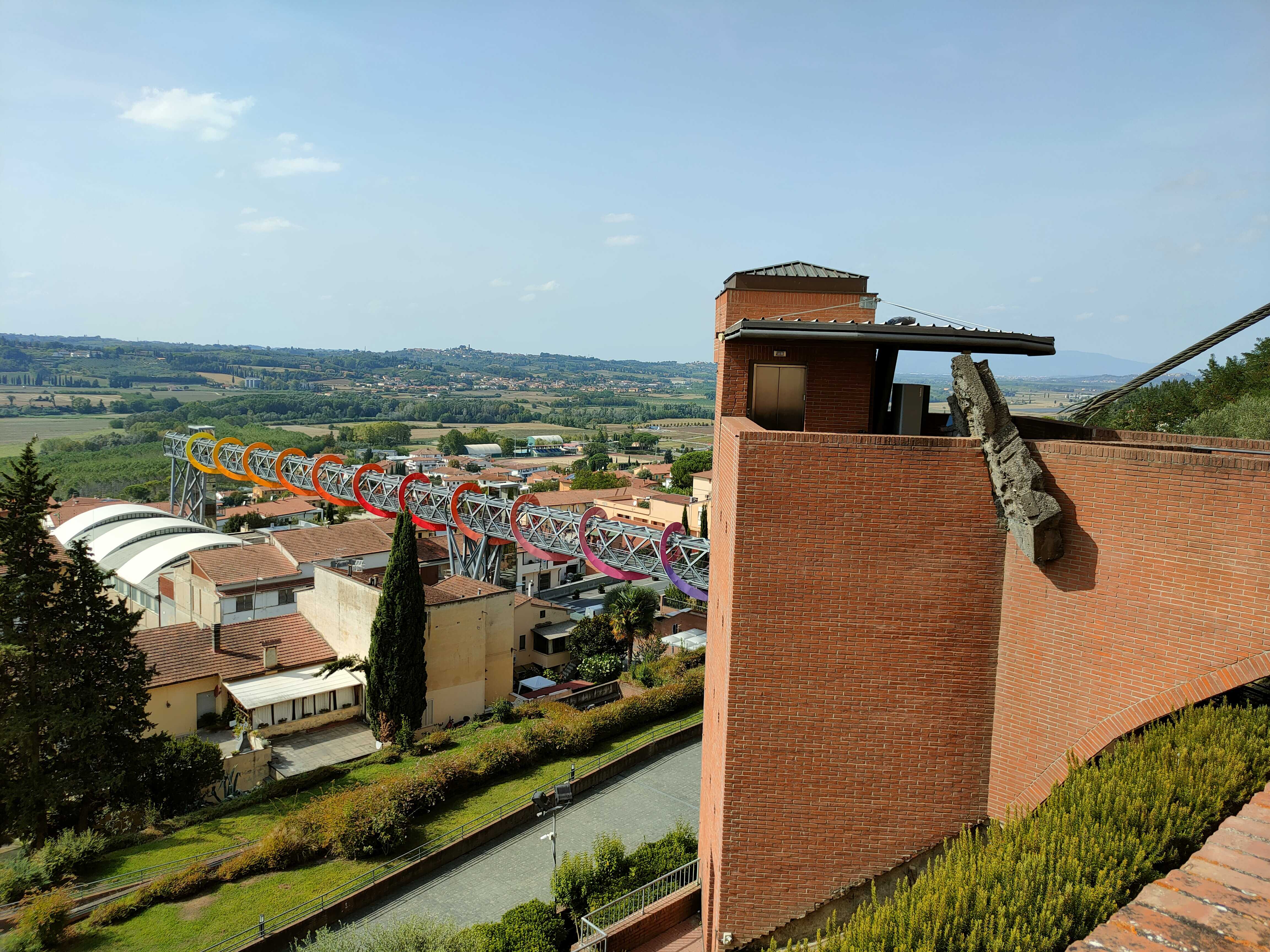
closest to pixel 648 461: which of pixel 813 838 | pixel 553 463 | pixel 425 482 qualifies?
pixel 553 463

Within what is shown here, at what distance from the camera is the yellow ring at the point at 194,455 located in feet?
200

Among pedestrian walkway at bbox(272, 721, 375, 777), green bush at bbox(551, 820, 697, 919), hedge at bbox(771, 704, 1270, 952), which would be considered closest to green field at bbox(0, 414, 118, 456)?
pedestrian walkway at bbox(272, 721, 375, 777)

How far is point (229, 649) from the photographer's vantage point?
27.8 meters

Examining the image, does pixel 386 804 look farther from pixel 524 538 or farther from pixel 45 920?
pixel 524 538

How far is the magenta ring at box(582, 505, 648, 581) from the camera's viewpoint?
32531 millimetres

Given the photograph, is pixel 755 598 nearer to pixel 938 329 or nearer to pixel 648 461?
pixel 938 329

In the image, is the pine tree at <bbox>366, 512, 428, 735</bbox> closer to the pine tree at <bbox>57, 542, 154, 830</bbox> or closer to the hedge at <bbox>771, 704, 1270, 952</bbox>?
the pine tree at <bbox>57, 542, 154, 830</bbox>

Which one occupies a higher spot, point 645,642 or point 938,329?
point 938,329

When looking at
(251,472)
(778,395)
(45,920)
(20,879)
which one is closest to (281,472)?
(251,472)

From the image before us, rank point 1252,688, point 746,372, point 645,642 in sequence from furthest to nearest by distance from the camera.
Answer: point 645,642
point 746,372
point 1252,688

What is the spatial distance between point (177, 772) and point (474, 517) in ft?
69.7

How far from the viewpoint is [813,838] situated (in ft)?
30.2

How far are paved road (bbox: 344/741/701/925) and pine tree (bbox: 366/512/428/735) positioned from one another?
25.7 feet

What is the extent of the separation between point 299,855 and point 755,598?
48.9ft
